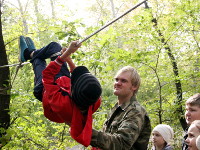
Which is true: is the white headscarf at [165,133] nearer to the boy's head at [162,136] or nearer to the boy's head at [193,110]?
the boy's head at [162,136]

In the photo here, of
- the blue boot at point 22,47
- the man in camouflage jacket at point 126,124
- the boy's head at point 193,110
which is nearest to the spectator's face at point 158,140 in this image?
the boy's head at point 193,110

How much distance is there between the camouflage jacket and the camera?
1.52 metres

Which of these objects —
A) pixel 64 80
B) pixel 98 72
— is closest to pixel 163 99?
pixel 98 72

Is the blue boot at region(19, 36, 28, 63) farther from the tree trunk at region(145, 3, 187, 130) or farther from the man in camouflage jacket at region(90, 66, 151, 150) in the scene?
the tree trunk at region(145, 3, 187, 130)

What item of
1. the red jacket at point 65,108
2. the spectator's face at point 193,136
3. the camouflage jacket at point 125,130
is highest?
the red jacket at point 65,108

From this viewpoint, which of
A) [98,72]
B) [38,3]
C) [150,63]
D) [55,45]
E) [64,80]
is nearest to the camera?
[64,80]

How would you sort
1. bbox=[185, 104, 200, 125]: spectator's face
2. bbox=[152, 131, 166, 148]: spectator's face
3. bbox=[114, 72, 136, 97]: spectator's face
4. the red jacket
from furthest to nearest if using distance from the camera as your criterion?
bbox=[152, 131, 166, 148]: spectator's face, bbox=[185, 104, 200, 125]: spectator's face, bbox=[114, 72, 136, 97]: spectator's face, the red jacket

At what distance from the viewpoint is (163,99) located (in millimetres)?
4992

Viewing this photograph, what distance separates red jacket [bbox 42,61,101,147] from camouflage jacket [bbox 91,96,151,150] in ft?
0.25

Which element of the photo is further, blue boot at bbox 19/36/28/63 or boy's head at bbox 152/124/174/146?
boy's head at bbox 152/124/174/146

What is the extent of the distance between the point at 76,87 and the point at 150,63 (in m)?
3.19

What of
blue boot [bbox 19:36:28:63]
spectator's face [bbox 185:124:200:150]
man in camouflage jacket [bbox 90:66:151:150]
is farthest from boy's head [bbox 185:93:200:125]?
blue boot [bbox 19:36:28:63]

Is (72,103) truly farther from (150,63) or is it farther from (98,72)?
(150,63)

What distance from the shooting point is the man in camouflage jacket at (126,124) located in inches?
60.0
